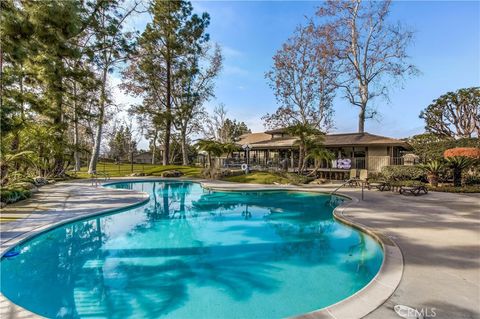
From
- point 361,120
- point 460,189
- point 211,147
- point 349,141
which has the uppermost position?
point 361,120

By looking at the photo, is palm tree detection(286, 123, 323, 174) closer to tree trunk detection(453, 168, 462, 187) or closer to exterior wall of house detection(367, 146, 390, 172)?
exterior wall of house detection(367, 146, 390, 172)

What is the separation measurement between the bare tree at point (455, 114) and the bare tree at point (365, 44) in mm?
10051

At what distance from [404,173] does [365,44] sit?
40.7ft

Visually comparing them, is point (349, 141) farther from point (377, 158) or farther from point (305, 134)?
point (305, 134)

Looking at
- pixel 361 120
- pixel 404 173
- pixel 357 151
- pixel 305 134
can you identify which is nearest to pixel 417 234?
pixel 404 173

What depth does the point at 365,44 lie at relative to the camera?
22.0m

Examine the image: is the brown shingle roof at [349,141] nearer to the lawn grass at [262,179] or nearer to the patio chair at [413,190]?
the lawn grass at [262,179]

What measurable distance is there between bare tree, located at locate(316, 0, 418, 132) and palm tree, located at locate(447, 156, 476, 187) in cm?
1007

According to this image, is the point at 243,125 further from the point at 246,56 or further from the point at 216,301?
the point at 216,301

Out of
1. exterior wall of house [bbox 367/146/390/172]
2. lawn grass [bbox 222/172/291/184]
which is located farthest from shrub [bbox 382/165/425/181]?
lawn grass [bbox 222/172/291/184]

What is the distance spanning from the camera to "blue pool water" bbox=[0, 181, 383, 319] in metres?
4.01

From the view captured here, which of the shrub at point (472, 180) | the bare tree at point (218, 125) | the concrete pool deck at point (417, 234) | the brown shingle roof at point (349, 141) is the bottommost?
the concrete pool deck at point (417, 234)

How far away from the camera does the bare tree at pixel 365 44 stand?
21.0 m

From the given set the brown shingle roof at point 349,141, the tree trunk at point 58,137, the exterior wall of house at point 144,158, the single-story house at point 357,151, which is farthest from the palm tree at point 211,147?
the exterior wall of house at point 144,158
